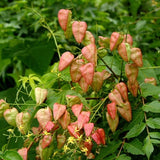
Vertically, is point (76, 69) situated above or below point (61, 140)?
above

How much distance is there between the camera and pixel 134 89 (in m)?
0.74

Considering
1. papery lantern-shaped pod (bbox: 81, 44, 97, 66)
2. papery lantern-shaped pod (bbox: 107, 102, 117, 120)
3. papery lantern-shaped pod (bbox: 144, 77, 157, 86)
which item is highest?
papery lantern-shaped pod (bbox: 81, 44, 97, 66)

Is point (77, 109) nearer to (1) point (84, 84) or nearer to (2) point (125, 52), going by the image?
(1) point (84, 84)

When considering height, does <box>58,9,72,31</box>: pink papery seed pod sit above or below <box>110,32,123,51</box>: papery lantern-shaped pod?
above

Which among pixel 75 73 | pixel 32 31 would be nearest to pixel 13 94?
pixel 75 73

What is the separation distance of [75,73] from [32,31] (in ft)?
4.73

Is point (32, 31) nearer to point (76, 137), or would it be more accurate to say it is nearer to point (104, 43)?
point (104, 43)

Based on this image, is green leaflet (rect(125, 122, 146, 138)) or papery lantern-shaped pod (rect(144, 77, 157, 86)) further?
papery lantern-shaped pod (rect(144, 77, 157, 86))

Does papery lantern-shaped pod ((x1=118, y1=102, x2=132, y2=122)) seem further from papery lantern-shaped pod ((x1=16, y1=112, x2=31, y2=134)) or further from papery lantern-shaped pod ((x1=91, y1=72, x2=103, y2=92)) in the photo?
papery lantern-shaped pod ((x1=16, y1=112, x2=31, y2=134))

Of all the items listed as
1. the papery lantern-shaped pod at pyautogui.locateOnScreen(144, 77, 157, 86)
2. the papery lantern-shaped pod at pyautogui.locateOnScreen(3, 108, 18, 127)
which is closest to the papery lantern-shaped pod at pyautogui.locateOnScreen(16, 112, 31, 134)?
the papery lantern-shaped pod at pyautogui.locateOnScreen(3, 108, 18, 127)

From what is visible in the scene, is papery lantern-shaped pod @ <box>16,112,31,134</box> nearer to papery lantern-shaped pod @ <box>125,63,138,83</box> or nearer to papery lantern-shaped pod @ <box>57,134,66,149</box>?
papery lantern-shaped pod @ <box>57,134,66,149</box>

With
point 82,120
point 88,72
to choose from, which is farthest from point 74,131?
point 88,72

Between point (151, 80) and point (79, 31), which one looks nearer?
point (79, 31)

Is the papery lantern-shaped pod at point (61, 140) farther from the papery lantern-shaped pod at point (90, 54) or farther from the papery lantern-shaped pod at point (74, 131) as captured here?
the papery lantern-shaped pod at point (90, 54)
